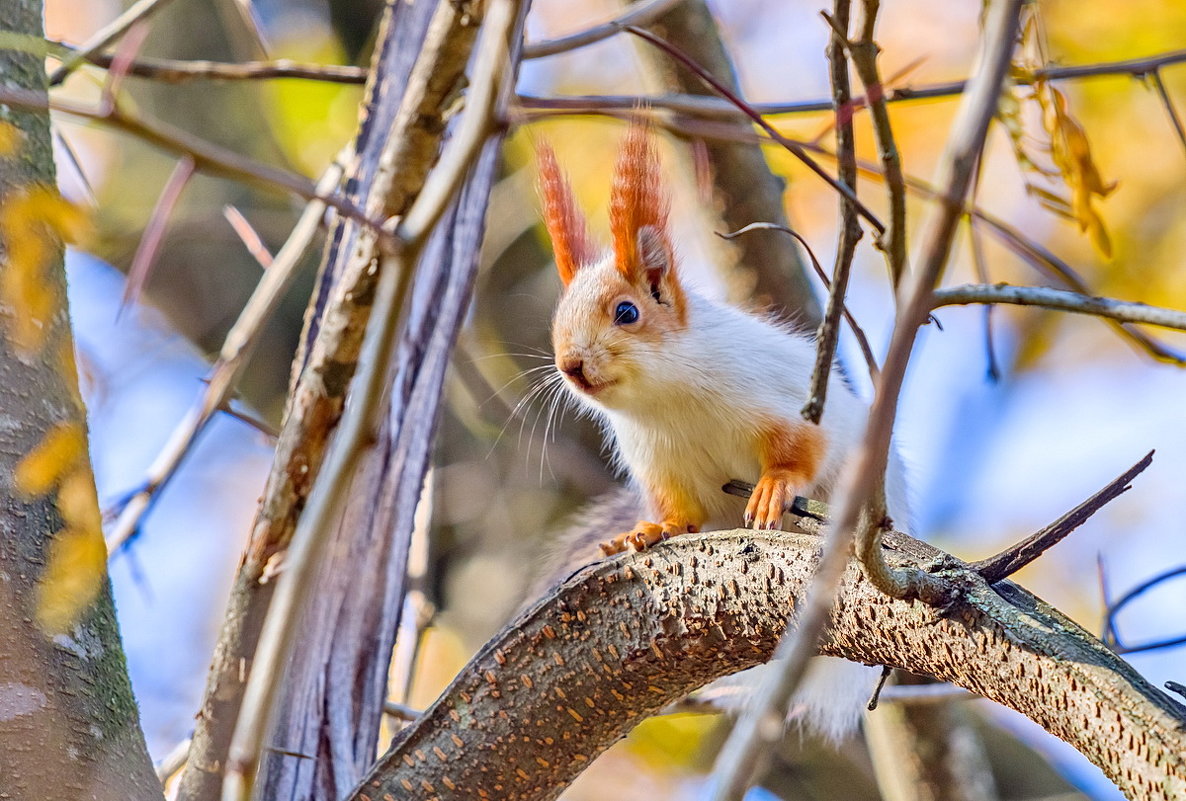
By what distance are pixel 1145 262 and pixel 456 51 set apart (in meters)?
4.06

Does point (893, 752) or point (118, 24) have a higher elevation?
point (118, 24)

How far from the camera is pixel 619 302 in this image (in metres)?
2.36

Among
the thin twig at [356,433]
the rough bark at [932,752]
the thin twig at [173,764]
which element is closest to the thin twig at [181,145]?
the thin twig at [356,433]

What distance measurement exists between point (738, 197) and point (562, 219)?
73cm

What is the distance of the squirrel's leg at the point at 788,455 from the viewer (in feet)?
7.13

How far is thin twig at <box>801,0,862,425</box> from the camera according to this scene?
97 centimetres

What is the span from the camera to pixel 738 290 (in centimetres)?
315

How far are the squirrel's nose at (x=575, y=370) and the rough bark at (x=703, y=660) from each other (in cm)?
74

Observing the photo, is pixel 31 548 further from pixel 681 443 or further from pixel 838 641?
pixel 681 443

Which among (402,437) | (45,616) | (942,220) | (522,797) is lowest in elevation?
(942,220)

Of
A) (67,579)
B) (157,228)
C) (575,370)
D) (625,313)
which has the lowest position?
(67,579)

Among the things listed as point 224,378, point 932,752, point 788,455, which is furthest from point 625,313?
point 932,752

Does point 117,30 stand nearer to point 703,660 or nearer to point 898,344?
point 703,660

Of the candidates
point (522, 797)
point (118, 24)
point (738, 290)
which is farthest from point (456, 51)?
point (738, 290)
